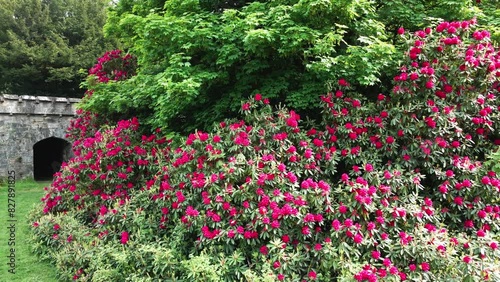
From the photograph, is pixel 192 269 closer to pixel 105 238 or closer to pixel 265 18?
pixel 105 238

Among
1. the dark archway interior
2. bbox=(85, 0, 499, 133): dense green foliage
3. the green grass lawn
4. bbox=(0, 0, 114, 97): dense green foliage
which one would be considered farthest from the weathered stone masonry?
bbox=(85, 0, 499, 133): dense green foliage

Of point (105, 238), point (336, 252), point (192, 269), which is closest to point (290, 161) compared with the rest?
point (336, 252)

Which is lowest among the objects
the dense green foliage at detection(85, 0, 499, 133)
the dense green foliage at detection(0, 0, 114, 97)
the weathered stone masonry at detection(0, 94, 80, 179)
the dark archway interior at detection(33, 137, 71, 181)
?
the dark archway interior at detection(33, 137, 71, 181)

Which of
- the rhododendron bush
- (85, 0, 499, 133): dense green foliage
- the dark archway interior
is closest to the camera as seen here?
the rhododendron bush

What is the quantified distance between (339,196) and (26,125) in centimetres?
1247

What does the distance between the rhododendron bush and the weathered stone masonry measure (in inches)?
355

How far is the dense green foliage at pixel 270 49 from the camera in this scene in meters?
4.13

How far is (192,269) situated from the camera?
3.27m

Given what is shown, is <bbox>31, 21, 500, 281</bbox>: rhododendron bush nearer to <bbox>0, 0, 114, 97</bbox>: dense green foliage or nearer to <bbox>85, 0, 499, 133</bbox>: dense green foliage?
<bbox>85, 0, 499, 133</bbox>: dense green foliage

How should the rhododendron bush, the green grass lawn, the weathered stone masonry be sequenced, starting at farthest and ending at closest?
the weathered stone masonry → the green grass lawn → the rhododendron bush

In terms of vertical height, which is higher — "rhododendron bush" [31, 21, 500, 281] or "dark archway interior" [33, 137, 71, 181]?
"rhododendron bush" [31, 21, 500, 281]

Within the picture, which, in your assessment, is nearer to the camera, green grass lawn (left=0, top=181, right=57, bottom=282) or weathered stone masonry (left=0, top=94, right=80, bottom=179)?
green grass lawn (left=0, top=181, right=57, bottom=282)

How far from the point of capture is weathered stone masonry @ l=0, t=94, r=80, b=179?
12.1m

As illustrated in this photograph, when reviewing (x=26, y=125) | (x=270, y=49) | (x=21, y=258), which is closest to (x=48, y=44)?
(x=26, y=125)
